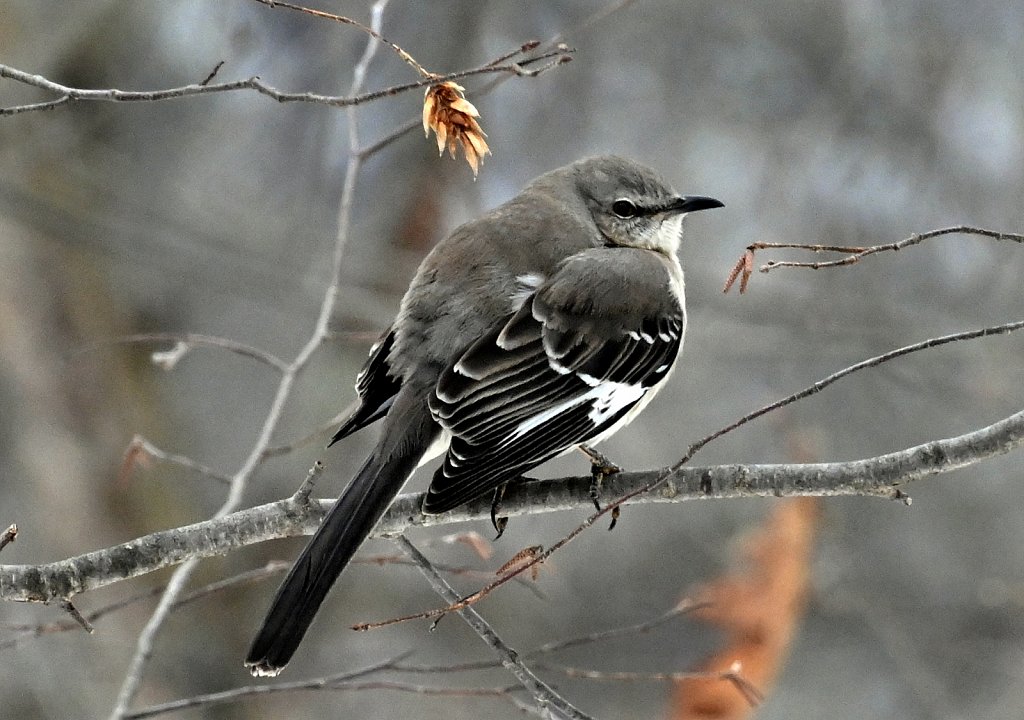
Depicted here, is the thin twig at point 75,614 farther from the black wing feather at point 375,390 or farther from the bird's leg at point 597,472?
the bird's leg at point 597,472

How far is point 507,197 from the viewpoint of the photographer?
759cm

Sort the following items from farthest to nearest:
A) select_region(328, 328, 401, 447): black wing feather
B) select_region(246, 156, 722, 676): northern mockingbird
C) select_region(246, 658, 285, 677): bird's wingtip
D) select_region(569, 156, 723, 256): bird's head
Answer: select_region(569, 156, 723, 256): bird's head, select_region(328, 328, 401, 447): black wing feather, select_region(246, 156, 722, 676): northern mockingbird, select_region(246, 658, 285, 677): bird's wingtip

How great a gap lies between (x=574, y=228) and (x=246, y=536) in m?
1.98

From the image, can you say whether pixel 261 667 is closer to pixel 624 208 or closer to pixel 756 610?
pixel 624 208

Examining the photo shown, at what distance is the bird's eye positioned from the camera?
4664 millimetres

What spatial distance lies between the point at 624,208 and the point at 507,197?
2990 mm

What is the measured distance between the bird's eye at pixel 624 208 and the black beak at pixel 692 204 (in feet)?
0.51

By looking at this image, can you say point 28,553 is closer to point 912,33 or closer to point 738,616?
point 738,616

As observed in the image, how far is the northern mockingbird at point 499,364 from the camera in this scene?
3230 mm

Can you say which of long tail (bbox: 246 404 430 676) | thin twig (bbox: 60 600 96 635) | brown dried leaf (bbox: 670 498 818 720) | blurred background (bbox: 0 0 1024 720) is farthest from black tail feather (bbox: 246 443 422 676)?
blurred background (bbox: 0 0 1024 720)

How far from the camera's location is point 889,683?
8211 millimetres

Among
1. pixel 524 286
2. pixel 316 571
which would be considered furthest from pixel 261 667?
pixel 524 286

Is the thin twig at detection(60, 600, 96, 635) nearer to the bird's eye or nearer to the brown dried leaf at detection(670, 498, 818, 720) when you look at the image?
the bird's eye

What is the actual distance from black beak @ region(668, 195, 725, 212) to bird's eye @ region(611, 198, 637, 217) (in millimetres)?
155
